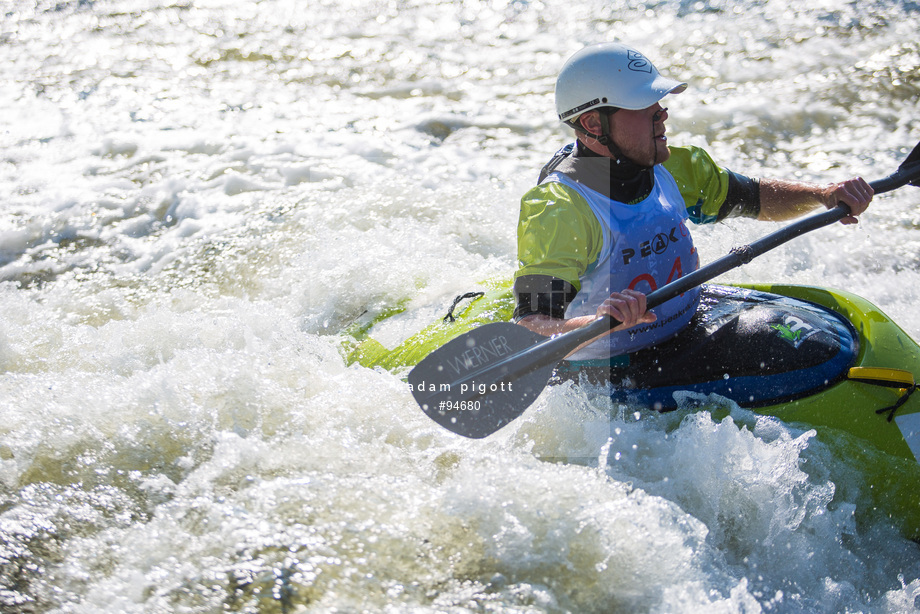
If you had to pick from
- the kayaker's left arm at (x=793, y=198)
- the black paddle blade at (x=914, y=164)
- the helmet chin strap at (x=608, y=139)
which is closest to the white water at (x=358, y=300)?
the helmet chin strap at (x=608, y=139)

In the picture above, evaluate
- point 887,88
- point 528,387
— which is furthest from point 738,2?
point 528,387

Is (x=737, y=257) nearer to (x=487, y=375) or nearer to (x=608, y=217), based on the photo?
(x=608, y=217)

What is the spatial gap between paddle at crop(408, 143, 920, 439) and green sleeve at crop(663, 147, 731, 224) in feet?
1.60

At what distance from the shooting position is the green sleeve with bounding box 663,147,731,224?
3127mm

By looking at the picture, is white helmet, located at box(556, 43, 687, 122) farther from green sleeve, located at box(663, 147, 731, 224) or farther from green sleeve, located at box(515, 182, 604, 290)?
green sleeve, located at box(663, 147, 731, 224)

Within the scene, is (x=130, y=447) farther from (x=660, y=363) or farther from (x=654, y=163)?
(x=654, y=163)

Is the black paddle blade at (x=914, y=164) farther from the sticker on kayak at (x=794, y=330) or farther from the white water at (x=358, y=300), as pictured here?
the white water at (x=358, y=300)

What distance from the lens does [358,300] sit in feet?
13.6

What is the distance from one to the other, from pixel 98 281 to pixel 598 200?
396 centimetres

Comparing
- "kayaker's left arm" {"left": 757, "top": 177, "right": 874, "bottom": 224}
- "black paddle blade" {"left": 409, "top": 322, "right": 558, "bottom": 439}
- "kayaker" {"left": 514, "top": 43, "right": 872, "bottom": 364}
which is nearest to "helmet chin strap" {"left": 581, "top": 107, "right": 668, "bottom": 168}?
"kayaker" {"left": 514, "top": 43, "right": 872, "bottom": 364}

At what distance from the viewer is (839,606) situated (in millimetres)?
2459

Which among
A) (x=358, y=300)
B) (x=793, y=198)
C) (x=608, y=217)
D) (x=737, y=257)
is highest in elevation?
(x=608, y=217)

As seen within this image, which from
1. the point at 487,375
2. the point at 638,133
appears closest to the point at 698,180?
the point at 638,133

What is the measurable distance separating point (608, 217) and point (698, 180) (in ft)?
2.52
